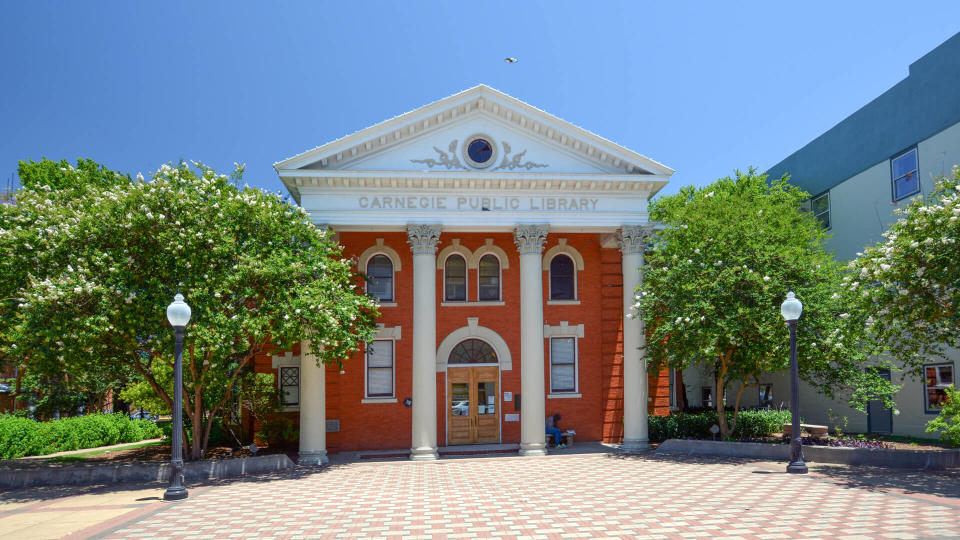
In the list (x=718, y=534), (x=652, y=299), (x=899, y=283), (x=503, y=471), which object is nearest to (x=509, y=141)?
(x=652, y=299)

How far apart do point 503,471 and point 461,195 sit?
8.58 metres

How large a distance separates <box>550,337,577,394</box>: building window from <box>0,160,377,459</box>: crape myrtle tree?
28.1 ft

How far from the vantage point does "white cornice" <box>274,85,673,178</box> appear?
20.7 m

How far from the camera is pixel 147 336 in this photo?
16422mm

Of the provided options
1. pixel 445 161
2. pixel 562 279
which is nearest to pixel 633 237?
pixel 562 279

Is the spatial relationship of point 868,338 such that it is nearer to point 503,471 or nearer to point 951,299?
point 951,299

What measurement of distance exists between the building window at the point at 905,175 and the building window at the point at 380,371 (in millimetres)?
18661

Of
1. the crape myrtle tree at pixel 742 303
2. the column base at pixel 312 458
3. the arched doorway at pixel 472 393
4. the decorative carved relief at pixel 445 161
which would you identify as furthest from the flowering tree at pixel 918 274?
the column base at pixel 312 458

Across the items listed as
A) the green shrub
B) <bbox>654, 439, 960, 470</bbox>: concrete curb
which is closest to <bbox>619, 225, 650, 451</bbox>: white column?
<bbox>654, 439, 960, 470</bbox>: concrete curb

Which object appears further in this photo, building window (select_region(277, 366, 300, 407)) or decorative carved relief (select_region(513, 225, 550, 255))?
building window (select_region(277, 366, 300, 407))

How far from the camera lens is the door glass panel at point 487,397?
2344 cm

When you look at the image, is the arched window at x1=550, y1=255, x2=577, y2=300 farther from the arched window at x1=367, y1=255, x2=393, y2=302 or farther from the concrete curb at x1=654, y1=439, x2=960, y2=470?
the concrete curb at x1=654, y1=439, x2=960, y2=470

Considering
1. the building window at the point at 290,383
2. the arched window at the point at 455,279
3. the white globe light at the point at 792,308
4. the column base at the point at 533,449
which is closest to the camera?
the white globe light at the point at 792,308

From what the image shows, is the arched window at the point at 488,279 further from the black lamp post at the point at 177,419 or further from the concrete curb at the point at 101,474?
the black lamp post at the point at 177,419
